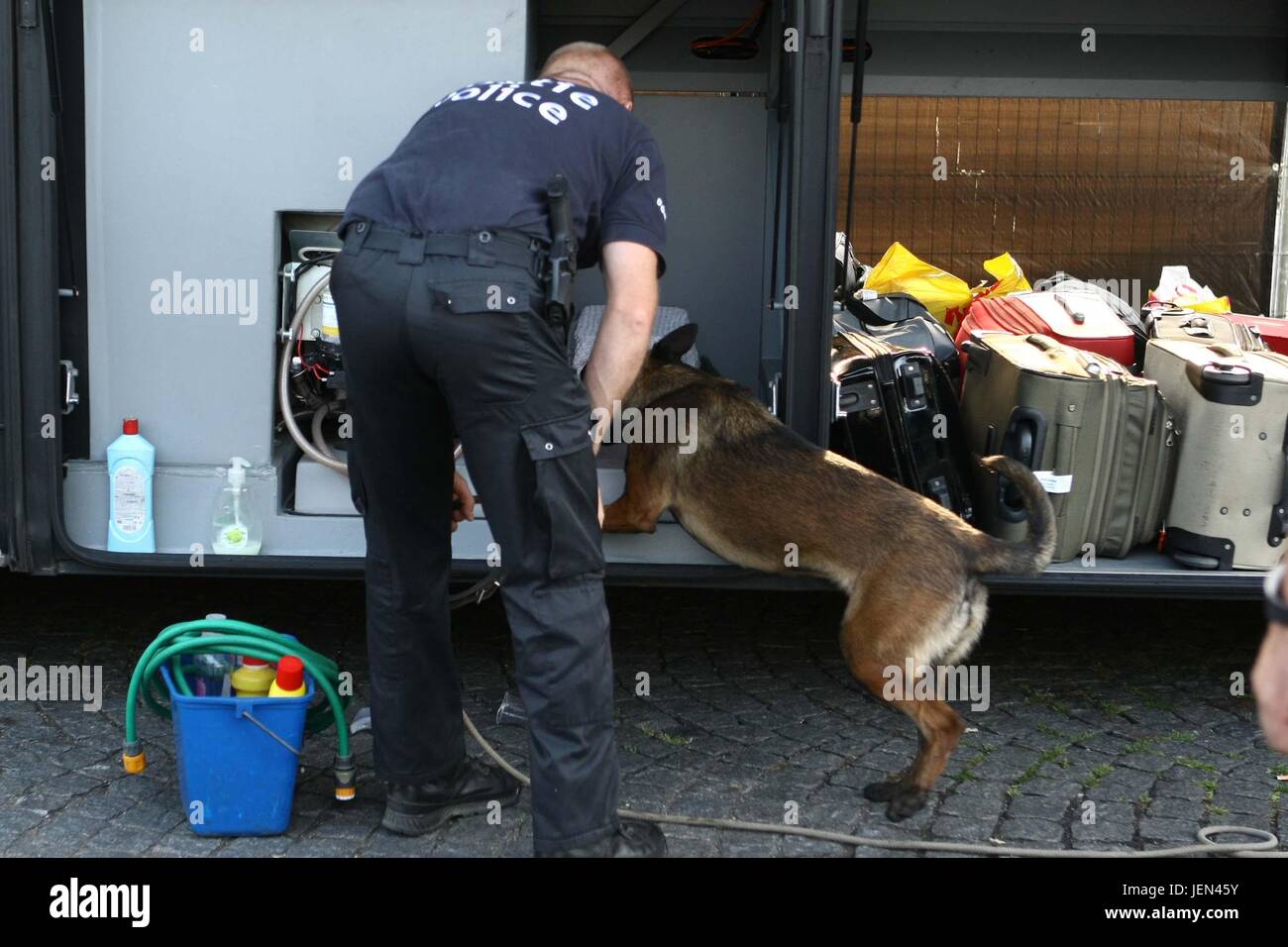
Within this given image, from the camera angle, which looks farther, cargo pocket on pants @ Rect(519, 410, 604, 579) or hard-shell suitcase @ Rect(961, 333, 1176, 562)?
hard-shell suitcase @ Rect(961, 333, 1176, 562)

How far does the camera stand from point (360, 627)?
4746 mm

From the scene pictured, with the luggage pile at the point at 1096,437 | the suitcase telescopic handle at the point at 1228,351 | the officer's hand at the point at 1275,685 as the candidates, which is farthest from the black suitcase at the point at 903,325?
the officer's hand at the point at 1275,685

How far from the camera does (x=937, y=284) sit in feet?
17.1

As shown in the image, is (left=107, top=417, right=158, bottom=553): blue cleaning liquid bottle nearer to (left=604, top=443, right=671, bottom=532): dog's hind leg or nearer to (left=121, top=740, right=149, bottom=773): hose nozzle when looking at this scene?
(left=121, top=740, right=149, bottom=773): hose nozzle

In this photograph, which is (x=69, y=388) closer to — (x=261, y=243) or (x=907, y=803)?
(x=261, y=243)

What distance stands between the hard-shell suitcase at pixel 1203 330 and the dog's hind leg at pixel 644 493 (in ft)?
5.69

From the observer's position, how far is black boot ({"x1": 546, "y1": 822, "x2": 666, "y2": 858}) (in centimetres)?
284

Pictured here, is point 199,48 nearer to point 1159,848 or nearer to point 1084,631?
point 1159,848

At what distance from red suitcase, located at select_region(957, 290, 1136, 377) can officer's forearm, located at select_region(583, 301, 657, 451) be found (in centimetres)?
176

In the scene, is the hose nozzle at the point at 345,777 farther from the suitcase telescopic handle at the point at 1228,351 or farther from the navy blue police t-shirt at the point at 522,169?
the suitcase telescopic handle at the point at 1228,351

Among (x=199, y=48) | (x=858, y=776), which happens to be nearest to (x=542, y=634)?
(x=858, y=776)

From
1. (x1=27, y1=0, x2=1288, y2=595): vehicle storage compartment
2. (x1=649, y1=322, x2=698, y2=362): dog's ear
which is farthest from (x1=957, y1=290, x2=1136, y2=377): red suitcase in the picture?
(x1=649, y1=322, x2=698, y2=362): dog's ear

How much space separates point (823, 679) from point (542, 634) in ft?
5.94

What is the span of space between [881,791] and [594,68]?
1875 mm
